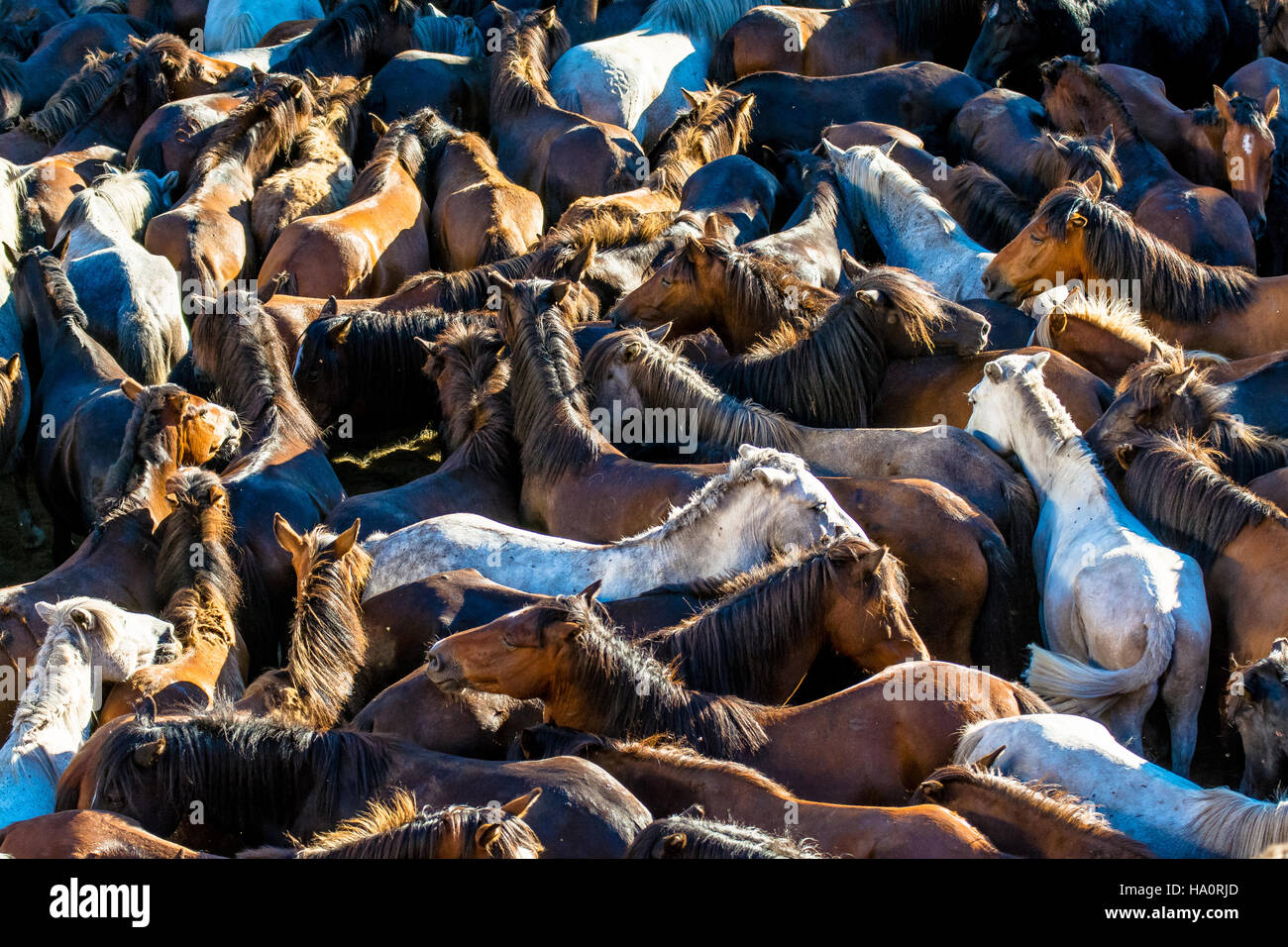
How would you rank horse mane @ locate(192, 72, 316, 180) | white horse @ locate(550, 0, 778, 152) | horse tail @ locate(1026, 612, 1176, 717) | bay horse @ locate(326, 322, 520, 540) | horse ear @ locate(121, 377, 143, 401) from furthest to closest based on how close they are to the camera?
white horse @ locate(550, 0, 778, 152)
horse mane @ locate(192, 72, 316, 180)
horse ear @ locate(121, 377, 143, 401)
bay horse @ locate(326, 322, 520, 540)
horse tail @ locate(1026, 612, 1176, 717)

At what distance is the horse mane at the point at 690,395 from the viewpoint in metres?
5.52

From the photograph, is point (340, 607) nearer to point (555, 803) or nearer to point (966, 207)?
point (555, 803)

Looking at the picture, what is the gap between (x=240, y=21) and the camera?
1174 centimetres

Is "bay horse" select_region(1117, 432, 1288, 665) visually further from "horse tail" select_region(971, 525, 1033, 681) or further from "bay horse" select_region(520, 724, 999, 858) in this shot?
"bay horse" select_region(520, 724, 999, 858)

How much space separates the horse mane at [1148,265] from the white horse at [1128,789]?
10.9 ft

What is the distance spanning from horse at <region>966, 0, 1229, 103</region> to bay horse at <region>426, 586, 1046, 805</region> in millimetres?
7107

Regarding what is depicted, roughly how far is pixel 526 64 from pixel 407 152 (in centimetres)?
160

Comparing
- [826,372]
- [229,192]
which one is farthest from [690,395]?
[229,192]

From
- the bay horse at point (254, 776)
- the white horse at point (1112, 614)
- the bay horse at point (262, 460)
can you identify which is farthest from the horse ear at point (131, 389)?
the white horse at point (1112, 614)

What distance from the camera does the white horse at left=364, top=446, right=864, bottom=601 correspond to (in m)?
4.59

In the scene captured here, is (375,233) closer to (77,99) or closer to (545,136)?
(545,136)

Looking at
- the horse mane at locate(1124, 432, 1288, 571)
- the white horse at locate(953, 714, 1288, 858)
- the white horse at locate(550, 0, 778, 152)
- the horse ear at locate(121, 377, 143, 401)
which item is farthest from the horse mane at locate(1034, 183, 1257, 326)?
the horse ear at locate(121, 377, 143, 401)

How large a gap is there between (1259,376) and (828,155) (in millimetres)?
3588
